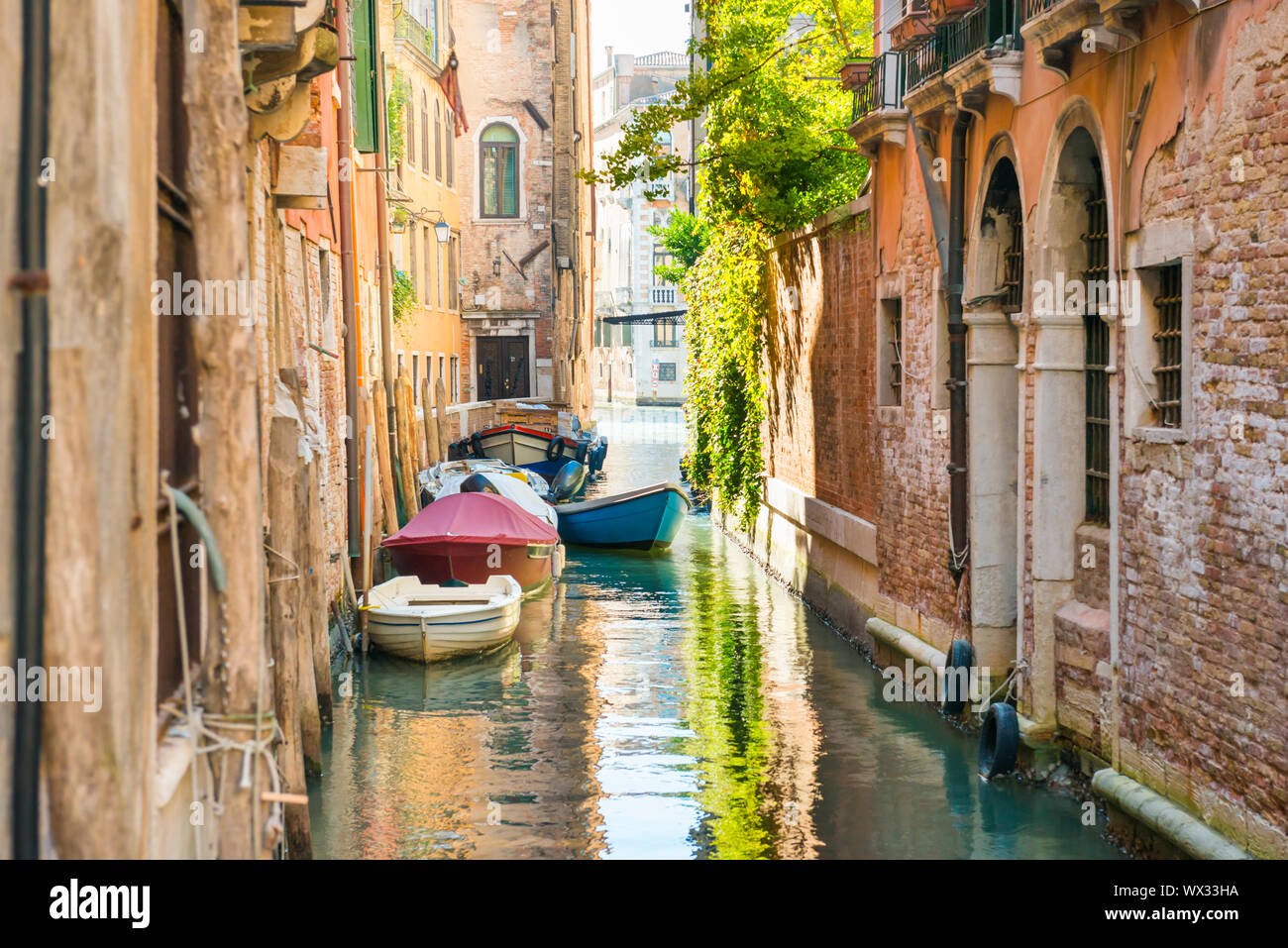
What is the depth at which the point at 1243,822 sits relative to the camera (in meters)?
5.65

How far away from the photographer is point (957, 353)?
9422mm

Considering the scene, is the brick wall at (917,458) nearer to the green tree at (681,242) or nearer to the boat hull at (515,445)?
the boat hull at (515,445)

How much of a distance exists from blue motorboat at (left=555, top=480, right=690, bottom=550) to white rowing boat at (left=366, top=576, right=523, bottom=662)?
21.2 ft

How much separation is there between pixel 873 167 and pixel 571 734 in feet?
16.8

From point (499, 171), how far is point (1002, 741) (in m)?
26.7

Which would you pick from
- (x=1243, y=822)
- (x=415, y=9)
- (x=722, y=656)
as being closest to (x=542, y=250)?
(x=415, y=9)

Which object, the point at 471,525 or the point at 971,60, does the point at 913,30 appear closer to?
the point at 971,60

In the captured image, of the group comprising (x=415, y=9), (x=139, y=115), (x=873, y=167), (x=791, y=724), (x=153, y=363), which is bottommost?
(x=791, y=724)

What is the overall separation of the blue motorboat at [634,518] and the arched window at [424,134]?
994cm

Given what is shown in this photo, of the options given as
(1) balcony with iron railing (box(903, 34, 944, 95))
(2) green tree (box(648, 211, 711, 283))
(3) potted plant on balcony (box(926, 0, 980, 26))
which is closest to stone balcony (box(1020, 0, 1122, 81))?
(3) potted plant on balcony (box(926, 0, 980, 26))

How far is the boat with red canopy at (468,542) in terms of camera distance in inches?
550

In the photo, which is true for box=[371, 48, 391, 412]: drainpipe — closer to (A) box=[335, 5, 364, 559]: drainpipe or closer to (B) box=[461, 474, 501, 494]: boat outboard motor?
(B) box=[461, 474, 501, 494]: boat outboard motor

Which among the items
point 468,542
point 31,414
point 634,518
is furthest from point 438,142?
point 31,414
